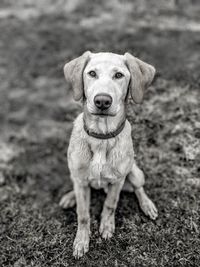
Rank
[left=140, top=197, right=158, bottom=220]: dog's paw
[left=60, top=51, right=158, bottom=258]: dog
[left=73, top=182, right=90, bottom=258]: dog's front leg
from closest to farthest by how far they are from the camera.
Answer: [left=60, top=51, right=158, bottom=258]: dog → [left=73, top=182, right=90, bottom=258]: dog's front leg → [left=140, top=197, right=158, bottom=220]: dog's paw

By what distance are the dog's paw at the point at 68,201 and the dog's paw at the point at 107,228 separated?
50cm

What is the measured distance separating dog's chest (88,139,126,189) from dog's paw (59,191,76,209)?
971 millimetres

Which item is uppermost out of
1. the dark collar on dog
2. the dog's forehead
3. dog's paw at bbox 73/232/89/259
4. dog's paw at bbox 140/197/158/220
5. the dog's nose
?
the dog's forehead

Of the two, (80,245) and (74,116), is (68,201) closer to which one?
(80,245)

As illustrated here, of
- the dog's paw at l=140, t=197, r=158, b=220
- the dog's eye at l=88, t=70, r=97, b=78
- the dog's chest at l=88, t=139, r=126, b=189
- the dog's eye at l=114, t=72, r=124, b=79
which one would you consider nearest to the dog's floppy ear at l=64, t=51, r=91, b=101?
the dog's eye at l=88, t=70, r=97, b=78

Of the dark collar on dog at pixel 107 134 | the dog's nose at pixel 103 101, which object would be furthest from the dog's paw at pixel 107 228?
the dog's nose at pixel 103 101

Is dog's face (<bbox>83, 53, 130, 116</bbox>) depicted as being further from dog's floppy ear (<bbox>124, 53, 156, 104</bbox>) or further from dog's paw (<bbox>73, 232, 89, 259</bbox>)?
dog's paw (<bbox>73, 232, 89, 259</bbox>)

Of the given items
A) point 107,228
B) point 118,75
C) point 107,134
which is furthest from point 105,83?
point 107,228

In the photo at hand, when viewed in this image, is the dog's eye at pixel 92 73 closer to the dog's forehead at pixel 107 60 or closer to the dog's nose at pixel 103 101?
the dog's forehead at pixel 107 60

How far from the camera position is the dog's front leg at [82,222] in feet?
12.2

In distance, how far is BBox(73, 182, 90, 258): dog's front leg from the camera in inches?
146

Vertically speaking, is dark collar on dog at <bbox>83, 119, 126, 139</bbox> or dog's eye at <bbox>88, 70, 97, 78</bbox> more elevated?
→ dog's eye at <bbox>88, 70, 97, 78</bbox>

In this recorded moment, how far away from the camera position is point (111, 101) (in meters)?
2.86

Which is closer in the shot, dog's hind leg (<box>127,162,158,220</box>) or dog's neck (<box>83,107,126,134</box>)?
dog's neck (<box>83,107,126,134</box>)
